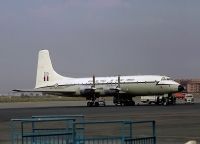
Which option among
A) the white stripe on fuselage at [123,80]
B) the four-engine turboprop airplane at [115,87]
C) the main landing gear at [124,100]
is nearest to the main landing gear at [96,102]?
the four-engine turboprop airplane at [115,87]

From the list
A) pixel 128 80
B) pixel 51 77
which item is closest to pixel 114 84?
pixel 128 80

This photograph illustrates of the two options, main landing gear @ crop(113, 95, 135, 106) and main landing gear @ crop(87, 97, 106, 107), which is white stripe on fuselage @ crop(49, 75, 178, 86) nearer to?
main landing gear @ crop(113, 95, 135, 106)

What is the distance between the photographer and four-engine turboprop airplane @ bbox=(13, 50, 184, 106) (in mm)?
66062

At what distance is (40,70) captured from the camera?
80.4 metres

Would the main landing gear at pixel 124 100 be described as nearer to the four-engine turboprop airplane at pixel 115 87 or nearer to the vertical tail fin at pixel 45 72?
the four-engine turboprop airplane at pixel 115 87

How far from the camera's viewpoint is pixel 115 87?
224ft

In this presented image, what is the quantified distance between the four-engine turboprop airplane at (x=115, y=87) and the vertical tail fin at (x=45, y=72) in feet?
Result: 0.99

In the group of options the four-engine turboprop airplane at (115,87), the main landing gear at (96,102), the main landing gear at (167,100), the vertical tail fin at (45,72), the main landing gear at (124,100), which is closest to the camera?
the four-engine turboprop airplane at (115,87)

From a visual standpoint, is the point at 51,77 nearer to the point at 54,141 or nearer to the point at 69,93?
the point at 69,93

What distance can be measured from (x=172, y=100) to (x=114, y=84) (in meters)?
7.55

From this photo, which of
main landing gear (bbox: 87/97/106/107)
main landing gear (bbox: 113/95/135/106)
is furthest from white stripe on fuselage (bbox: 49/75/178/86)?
main landing gear (bbox: 87/97/106/107)

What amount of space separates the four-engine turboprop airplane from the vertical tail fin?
303 mm

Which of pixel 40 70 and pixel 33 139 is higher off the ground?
pixel 40 70

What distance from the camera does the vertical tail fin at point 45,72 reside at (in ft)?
257
